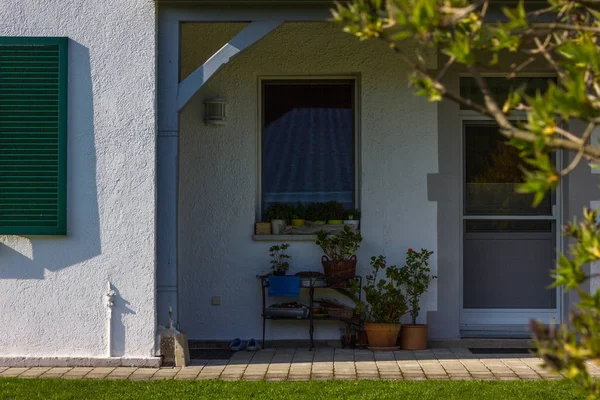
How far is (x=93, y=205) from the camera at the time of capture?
730 cm

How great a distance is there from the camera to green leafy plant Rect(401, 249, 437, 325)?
8297 mm

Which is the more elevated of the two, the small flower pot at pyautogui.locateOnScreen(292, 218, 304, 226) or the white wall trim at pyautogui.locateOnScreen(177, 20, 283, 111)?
the white wall trim at pyautogui.locateOnScreen(177, 20, 283, 111)

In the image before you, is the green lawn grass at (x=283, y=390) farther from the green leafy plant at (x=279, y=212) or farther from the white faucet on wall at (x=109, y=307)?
the green leafy plant at (x=279, y=212)

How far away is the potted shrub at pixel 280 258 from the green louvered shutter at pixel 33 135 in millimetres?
2045

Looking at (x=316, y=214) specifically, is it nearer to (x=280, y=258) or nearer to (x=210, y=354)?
(x=280, y=258)

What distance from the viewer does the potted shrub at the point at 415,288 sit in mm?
8242

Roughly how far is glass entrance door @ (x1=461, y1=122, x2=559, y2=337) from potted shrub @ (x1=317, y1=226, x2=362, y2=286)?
3.76ft

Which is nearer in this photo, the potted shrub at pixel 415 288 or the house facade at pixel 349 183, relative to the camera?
the potted shrub at pixel 415 288

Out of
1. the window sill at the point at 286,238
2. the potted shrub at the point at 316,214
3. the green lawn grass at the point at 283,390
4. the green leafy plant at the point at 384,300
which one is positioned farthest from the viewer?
the potted shrub at the point at 316,214

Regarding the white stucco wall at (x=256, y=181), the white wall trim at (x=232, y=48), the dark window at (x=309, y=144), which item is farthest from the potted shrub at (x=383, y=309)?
the white wall trim at (x=232, y=48)

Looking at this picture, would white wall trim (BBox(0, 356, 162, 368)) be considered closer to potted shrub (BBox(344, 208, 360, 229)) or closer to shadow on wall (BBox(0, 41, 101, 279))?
shadow on wall (BBox(0, 41, 101, 279))

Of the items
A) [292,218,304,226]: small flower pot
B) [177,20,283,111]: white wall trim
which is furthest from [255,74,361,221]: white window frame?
[177,20,283,111]: white wall trim

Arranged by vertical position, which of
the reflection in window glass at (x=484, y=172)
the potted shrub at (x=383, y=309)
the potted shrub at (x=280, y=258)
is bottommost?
the potted shrub at (x=383, y=309)

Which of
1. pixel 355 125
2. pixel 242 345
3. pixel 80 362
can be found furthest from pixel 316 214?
pixel 80 362
